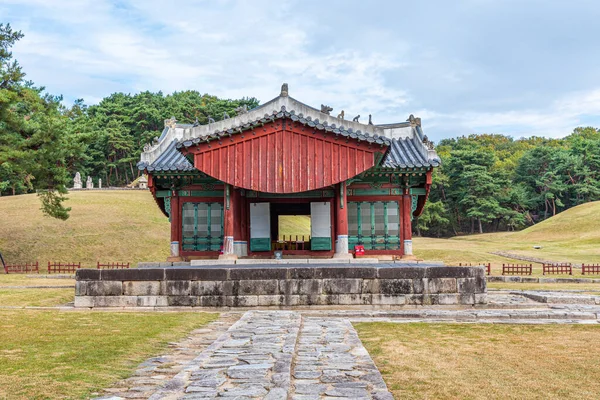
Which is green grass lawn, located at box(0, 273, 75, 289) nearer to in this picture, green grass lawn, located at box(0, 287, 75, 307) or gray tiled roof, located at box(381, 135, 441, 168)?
green grass lawn, located at box(0, 287, 75, 307)

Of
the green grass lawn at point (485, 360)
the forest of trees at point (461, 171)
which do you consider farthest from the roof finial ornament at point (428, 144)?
the forest of trees at point (461, 171)

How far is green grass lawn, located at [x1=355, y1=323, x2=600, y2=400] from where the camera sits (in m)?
6.94

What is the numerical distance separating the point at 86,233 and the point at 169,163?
93.0 feet

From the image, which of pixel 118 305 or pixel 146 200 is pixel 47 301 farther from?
pixel 146 200

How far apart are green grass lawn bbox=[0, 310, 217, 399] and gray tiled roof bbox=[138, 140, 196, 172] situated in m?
10.00

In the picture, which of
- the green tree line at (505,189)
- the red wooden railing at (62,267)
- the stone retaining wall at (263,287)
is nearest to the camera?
the stone retaining wall at (263,287)

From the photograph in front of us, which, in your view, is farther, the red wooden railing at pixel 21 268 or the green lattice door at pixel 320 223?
the red wooden railing at pixel 21 268

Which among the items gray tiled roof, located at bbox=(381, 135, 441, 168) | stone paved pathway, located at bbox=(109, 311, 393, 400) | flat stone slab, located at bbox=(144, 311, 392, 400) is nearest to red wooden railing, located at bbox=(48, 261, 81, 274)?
gray tiled roof, located at bbox=(381, 135, 441, 168)

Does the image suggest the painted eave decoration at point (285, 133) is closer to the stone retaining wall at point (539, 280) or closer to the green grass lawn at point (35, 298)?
the green grass lawn at point (35, 298)

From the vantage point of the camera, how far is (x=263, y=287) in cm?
1639

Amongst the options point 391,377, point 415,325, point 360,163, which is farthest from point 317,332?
point 360,163

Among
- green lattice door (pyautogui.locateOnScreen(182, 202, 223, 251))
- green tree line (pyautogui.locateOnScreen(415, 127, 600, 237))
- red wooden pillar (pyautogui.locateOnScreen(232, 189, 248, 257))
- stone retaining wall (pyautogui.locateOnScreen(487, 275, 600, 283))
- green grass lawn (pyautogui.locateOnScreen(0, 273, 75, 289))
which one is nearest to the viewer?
red wooden pillar (pyautogui.locateOnScreen(232, 189, 248, 257))

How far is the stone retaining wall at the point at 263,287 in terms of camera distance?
16359 mm

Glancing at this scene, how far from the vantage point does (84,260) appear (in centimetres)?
4272
